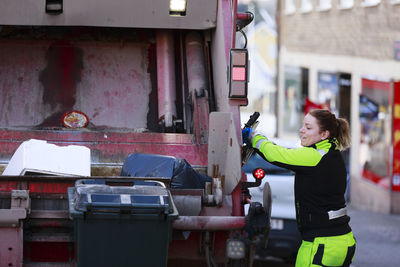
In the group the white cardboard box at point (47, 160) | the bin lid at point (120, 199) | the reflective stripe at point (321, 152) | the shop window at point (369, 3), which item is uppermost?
the shop window at point (369, 3)

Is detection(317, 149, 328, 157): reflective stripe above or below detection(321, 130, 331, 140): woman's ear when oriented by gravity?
below

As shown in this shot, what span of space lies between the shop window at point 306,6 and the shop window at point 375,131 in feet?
17.0

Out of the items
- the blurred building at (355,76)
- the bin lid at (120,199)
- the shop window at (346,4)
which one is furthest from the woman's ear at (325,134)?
the shop window at (346,4)

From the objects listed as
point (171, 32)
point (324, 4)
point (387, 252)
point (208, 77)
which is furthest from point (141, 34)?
point (324, 4)

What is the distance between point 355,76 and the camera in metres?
19.7

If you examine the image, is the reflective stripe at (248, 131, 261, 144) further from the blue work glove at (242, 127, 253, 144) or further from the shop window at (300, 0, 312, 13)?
the shop window at (300, 0, 312, 13)

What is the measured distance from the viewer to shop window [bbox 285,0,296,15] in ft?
81.0

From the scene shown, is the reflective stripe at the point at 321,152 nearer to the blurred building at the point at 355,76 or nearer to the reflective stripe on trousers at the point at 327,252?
the reflective stripe on trousers at the point at 327,252

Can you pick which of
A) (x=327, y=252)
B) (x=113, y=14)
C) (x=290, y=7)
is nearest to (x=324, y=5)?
(x=290, y=7)

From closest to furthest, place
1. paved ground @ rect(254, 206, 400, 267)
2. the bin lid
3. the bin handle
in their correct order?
the bin lid
the bin handle
paved ground @ rect(254, 206, 400, 267)

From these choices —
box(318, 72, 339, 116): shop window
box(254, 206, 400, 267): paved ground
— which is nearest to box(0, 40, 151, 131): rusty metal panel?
box(254, 206, 400, 267): paved ground

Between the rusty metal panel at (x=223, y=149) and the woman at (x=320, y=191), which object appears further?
the rusty metal panel at (x=223, y=149)

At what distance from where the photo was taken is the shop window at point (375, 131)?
16.6 m

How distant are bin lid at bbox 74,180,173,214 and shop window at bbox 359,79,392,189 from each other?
11.5m
